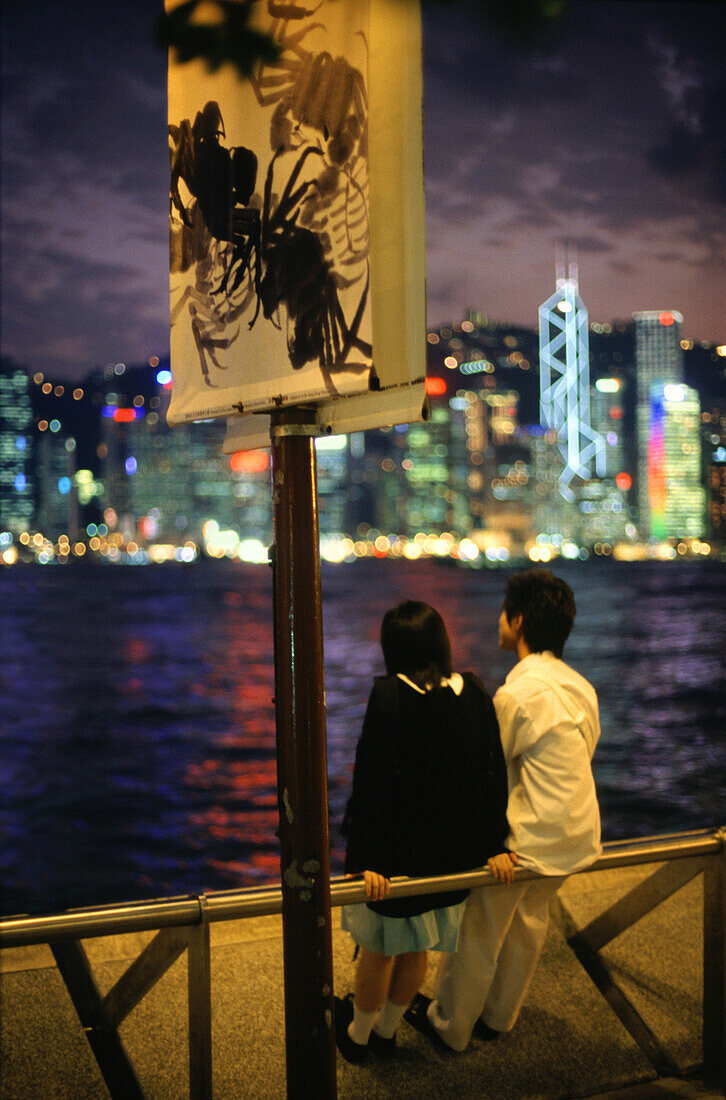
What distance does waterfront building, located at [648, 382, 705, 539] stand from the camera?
118 metres

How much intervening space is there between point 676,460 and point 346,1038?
124562mm

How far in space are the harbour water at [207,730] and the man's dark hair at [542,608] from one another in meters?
10.4

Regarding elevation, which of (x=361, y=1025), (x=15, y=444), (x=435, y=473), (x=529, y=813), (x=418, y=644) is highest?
(x=15, y=444)

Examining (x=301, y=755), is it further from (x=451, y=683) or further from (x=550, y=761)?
(x=550, y=761)

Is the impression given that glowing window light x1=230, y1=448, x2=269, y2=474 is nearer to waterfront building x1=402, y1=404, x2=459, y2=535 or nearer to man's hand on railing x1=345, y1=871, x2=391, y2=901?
man's hand on railing x1=345, y1=871, x2=391, y2=901

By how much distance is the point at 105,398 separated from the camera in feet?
469

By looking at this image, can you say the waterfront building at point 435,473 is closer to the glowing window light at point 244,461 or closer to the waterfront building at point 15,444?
the waterfront building at point 15,444

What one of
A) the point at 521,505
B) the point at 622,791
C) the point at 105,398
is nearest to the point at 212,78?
the point at 622,791

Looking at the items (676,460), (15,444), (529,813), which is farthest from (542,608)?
(15,444)

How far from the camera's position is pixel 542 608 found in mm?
3012

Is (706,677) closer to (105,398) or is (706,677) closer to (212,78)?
(212,78)

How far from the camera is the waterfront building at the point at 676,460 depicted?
118 meters

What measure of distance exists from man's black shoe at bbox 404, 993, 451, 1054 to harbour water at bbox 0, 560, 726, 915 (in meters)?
9.56

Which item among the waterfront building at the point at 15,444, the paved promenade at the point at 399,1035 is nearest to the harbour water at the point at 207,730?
the paved promenade at the point at 399,1035
